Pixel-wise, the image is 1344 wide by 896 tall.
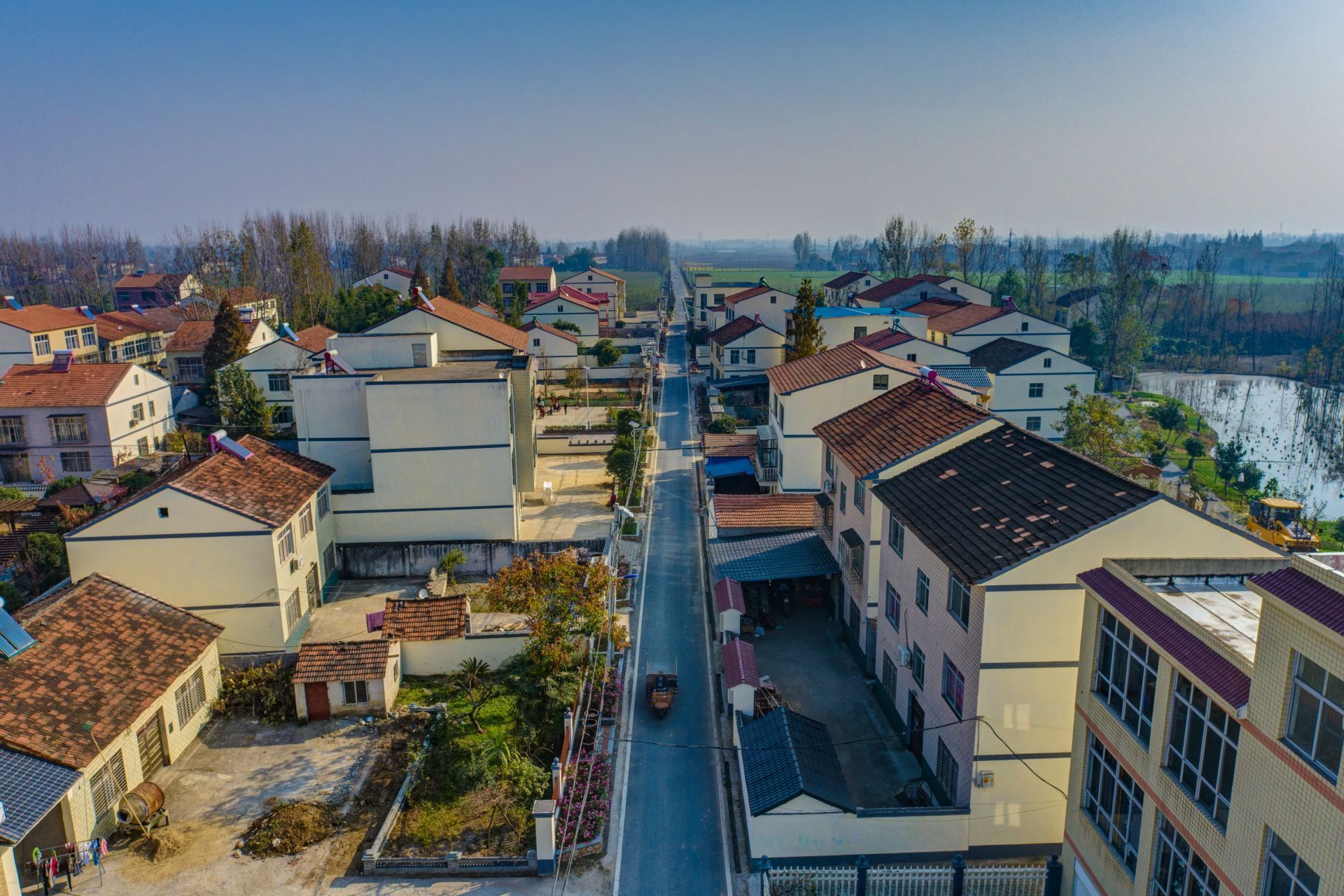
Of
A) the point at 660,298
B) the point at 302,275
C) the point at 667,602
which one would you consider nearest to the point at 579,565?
the point at 667,602

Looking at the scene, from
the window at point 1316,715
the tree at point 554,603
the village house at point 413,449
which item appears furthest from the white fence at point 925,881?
the village house at point 413,449

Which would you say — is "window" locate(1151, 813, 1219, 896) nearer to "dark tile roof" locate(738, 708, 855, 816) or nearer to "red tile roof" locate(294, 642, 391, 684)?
"dark tile roof" locate(738, 708, 855, 816)

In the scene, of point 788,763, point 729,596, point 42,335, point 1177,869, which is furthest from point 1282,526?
point 42,335

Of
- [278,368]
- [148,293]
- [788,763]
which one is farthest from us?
[148,293]

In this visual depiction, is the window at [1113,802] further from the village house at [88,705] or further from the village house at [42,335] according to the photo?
the village house at [42,335]

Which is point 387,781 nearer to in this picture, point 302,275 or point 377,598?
point 377,598

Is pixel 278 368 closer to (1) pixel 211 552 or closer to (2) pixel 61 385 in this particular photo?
(2) pixel 61 385

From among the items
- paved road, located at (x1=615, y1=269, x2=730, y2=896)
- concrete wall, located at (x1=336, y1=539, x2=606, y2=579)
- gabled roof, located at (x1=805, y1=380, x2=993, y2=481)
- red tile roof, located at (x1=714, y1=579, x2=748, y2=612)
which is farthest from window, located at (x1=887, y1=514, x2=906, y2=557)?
concrete wall, located at (x1=336, y1=539, x2=606, y2=579)
